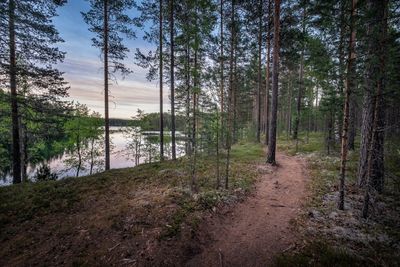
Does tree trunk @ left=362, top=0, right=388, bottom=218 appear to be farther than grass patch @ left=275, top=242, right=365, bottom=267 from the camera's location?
Yes

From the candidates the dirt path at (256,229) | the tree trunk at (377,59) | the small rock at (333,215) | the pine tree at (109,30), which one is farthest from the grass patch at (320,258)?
the pine tree at (109,30)

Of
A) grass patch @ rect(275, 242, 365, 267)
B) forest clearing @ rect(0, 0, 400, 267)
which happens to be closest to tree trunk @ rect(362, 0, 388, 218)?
forest clearing @ rect(0, 0, 400, 267)

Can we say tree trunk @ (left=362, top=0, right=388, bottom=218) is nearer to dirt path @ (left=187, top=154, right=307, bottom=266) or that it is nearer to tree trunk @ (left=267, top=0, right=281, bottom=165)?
dirt path @ (left=187, top=154, right=307, bottom=266)

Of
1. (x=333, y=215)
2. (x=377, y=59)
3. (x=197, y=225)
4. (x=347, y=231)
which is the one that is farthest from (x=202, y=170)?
(x=377, y=59)

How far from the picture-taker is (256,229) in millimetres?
5633

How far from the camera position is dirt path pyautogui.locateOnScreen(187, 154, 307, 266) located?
4.51m

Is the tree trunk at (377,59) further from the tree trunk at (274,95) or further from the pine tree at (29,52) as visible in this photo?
the pine tree at (29,52)

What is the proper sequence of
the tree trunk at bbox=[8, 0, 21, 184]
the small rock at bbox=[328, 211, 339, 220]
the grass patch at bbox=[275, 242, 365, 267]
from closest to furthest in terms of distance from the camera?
the grass patch at bbox=[275, 242, 365, 267]
the small rock at bbox=[328, 211, 339, 220]
the tree trunk at bbox=[8, 0, 21, 184]

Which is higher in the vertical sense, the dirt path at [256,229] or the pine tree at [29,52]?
the pine tree at [29,52]

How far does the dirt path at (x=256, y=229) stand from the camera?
14.8 feet

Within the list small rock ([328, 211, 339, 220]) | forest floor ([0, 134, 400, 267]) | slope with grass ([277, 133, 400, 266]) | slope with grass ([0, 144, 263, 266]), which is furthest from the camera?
small rock ([328, 211, 339, 220])

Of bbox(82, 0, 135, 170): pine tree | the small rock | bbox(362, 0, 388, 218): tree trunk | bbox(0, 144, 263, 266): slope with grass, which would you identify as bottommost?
bbox(0, 144, 263, 266): slope with grass

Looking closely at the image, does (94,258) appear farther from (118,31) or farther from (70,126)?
(70,126)

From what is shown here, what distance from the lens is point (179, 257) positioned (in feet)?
14.7
